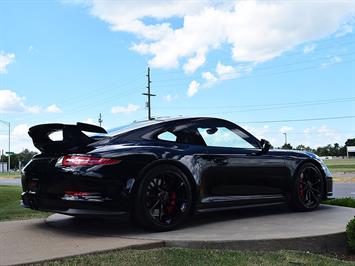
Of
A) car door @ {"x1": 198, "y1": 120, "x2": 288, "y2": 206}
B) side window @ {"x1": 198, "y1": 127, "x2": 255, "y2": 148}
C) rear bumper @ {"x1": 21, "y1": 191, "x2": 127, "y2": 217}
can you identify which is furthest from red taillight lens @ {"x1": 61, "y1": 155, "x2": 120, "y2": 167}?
side window @ {"x1": 198, "y1": 127, "x2": 255, "y2": 148}

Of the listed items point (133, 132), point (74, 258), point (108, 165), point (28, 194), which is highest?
point (133, 132)

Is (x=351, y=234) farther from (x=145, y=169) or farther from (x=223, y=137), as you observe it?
(x=145, y=169)

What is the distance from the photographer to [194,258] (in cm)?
400

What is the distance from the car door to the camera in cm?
557

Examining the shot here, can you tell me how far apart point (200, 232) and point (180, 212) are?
13.6 inches

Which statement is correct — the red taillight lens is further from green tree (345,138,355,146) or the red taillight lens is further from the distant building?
green tree (345,138,355,146)

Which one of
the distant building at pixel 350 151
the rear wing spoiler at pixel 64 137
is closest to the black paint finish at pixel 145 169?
the rear wing spoiler at pixel 64 137

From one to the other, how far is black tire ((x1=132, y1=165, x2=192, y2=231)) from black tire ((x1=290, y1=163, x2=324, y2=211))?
6.16ft

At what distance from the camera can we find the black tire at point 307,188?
647 centimetres

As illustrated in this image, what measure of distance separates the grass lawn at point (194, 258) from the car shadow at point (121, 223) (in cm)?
70

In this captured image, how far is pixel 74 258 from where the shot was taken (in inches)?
154

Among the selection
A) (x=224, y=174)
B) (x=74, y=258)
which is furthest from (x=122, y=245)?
(x=224, y=174)

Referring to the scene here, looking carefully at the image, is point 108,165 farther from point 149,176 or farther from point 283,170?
point 283,170

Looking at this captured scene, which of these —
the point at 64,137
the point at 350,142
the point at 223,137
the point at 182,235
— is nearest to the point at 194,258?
the point at 182,235
